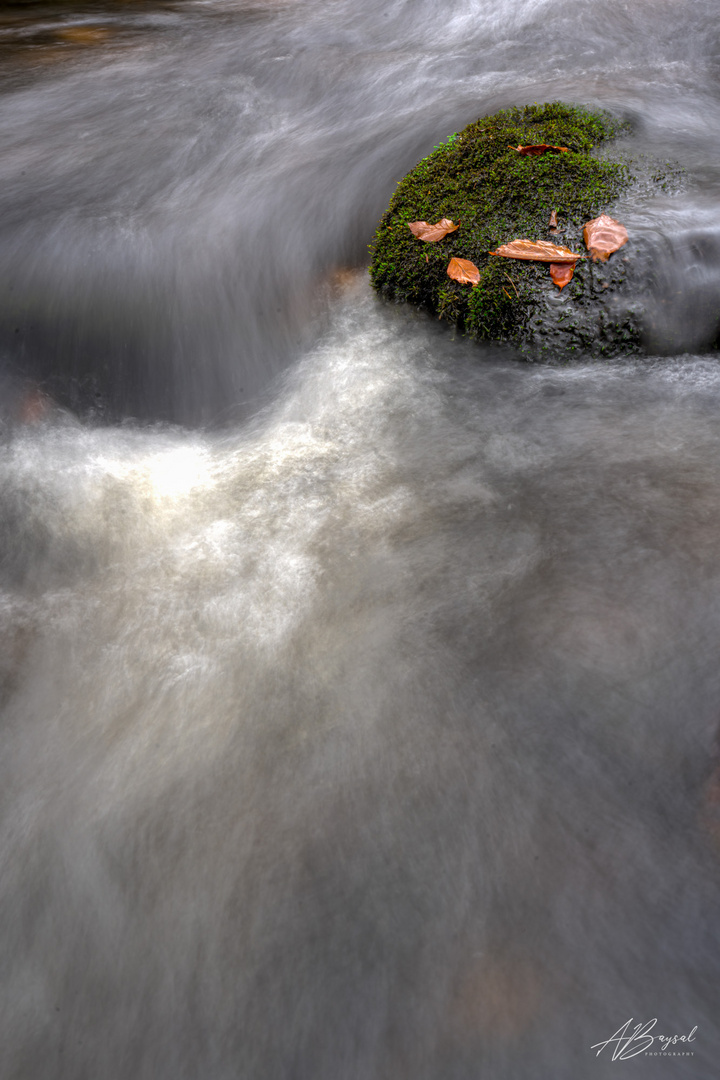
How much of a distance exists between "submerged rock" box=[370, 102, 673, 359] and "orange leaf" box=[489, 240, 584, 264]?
38 mm

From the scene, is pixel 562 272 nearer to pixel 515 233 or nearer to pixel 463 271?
pixel 515 233

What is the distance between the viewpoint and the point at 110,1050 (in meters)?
2.31

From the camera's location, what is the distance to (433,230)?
14.2 ft

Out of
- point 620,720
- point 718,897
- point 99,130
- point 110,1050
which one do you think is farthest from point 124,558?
point 99,130

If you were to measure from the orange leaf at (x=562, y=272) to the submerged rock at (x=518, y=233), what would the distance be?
27mm

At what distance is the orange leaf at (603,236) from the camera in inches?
156

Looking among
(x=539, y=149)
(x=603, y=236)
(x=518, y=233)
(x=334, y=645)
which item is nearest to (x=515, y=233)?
(x=518, y=233)

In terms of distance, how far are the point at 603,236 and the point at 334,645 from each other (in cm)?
275

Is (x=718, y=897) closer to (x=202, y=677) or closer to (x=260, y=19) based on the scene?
(x=202, y=677)

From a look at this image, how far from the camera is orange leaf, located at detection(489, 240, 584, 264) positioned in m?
3.99

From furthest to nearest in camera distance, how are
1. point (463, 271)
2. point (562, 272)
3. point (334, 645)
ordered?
point (463, 271)
point (562, 272)
point (334, 645)

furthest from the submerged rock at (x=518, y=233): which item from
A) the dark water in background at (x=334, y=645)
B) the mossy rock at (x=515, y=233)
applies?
the dark water in background at (x=334, y=645)

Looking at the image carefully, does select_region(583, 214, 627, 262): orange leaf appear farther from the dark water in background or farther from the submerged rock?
the dark water in background

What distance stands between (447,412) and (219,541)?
139 centimetres
